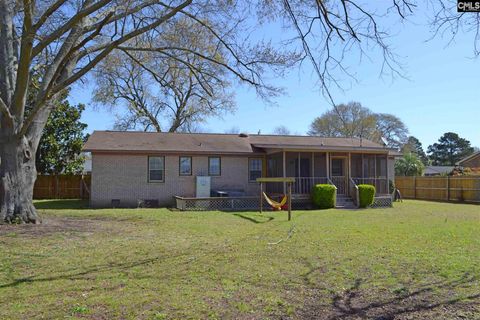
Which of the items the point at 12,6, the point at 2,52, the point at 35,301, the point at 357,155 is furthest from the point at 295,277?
the point at 357,155

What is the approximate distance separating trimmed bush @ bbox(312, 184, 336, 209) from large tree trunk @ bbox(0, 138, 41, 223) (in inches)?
485

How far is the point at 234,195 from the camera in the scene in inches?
823

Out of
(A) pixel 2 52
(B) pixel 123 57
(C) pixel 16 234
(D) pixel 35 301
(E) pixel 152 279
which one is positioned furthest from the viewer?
(B) pixel 123 57

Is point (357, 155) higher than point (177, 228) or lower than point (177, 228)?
higher

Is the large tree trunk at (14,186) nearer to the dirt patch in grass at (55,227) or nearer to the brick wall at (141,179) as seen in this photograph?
the dirt patch in grass at (55,227)

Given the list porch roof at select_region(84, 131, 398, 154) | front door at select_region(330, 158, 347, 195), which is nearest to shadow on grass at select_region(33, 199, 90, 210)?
porch roof at select_region(84, 131, 398, 154)

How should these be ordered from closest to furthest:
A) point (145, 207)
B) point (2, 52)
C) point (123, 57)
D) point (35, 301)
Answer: point (35, 301) < point (2, 52) < point (123, 57) < point (145, 207)

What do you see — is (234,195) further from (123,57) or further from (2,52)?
(2,52)

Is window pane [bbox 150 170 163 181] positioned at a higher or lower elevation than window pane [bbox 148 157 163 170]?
lower

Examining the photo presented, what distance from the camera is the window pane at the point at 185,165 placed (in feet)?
69.7

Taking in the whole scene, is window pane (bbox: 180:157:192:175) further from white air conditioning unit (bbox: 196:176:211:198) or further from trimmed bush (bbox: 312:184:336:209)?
trimmed bush (bbox: 312:184:336:209)

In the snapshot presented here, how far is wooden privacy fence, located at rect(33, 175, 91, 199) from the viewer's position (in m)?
25.7

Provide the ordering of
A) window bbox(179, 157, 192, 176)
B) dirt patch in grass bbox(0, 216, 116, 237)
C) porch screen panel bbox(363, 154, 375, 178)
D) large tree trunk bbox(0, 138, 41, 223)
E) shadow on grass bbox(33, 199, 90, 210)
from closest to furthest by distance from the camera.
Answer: dirt patch in grass bbox(0, 216, 116, 237)
large tree trunk bbox(0, 138, 41, 223)
shadow on grass bbox(33, 199, 90, 210)
window bbox(179, 157, 192, 176)
porch screen panel bbox(363, 154, 375, 178)

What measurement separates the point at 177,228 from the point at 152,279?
239 inches
